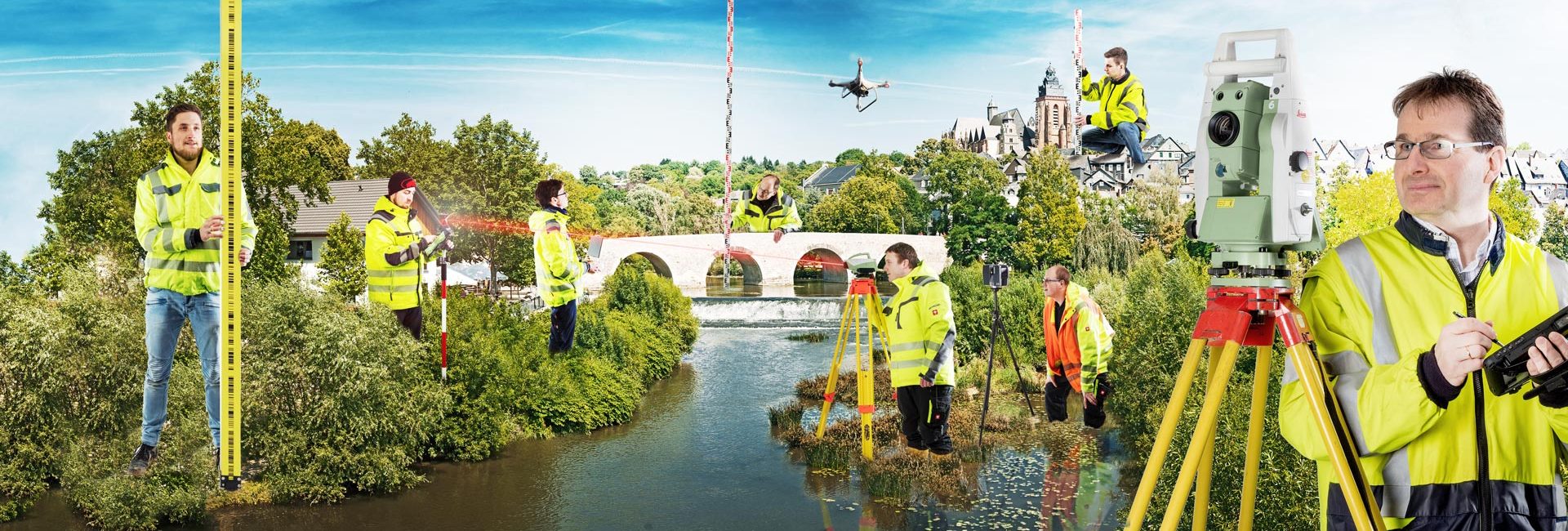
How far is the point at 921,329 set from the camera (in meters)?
7.99

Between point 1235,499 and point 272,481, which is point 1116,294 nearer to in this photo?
point 1235,499

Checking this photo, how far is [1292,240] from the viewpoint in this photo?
2.45 meters

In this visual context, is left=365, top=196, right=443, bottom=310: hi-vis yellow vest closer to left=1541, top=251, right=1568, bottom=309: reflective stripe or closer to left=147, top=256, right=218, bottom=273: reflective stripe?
left=147, top=256, right=218, bottom=273: reflective stripe

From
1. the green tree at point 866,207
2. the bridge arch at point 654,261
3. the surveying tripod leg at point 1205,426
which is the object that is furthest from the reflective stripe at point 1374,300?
the green tree at point 866,207

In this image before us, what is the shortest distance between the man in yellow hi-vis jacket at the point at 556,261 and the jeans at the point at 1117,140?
365 centimetres

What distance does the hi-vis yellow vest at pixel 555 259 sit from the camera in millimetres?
7316

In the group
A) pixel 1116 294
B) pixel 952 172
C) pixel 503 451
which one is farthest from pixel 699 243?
pixel 503 451

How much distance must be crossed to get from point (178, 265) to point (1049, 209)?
2417 centimetres

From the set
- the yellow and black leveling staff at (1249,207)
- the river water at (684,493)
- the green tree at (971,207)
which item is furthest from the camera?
the green tree at (971,207)

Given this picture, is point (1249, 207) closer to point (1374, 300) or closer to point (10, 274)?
point (1374, 300)

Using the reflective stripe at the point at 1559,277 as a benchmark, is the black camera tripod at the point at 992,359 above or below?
below

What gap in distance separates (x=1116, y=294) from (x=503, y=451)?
1086cm

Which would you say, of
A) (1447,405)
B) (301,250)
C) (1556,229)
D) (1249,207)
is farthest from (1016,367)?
(1556,229)

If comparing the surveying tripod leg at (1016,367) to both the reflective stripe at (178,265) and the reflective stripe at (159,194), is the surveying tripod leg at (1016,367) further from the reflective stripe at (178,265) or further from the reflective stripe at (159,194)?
the reflective stripe at (159,194)
